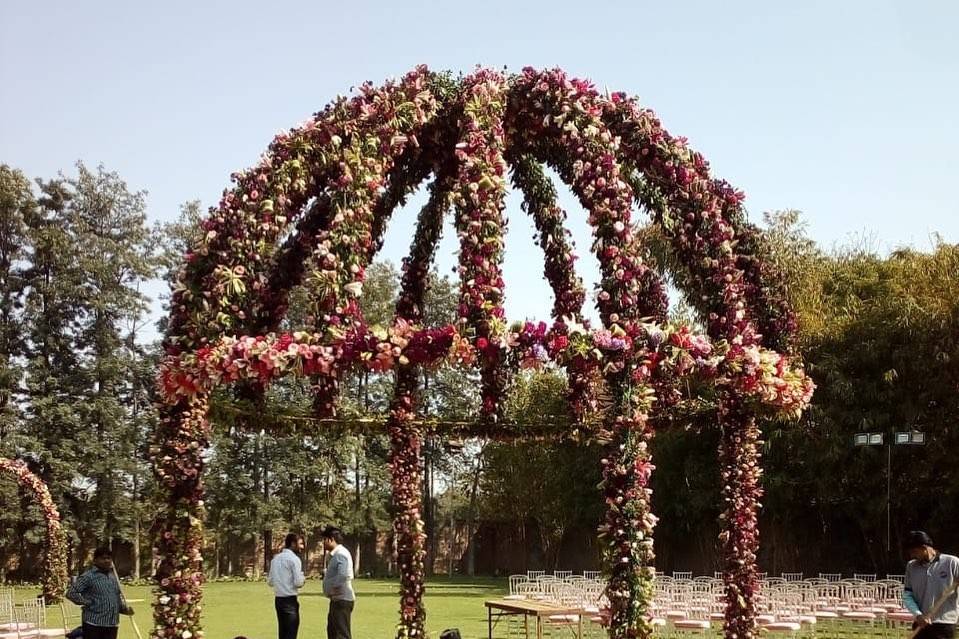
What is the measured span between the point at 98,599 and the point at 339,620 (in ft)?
8.37

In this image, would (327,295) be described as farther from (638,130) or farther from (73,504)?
(73,504)

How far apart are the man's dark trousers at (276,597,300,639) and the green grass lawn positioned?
15.5ft

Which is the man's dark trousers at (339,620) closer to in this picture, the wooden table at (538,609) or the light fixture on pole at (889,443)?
the wooden table at (538,609)

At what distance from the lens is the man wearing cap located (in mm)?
7559

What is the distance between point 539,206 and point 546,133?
1296 millimetres

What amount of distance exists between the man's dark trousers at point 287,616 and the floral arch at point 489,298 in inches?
90.6

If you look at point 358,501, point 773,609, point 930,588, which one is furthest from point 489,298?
point 358,501

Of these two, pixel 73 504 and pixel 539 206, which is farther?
pixel 73 504

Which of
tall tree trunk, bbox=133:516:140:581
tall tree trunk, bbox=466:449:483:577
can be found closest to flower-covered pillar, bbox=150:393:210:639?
tall tree trunk, bbox=133:516:140:581

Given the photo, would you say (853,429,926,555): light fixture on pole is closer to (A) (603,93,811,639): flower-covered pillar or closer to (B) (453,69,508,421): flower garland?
(A) (603,93,811,639): flower-covered pillar

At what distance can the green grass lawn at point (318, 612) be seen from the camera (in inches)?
639

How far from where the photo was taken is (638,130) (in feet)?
26.2

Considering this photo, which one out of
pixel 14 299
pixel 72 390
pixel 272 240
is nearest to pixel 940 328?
pixel 272 240

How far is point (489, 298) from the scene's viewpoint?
6.84 m
